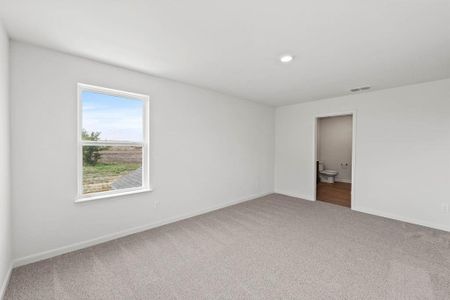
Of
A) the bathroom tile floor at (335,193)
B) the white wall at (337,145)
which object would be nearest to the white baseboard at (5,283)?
the bathroom tile floor at (335,193)

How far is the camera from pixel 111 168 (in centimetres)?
279

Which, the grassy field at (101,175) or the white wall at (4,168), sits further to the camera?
the grassy field at (101,175)

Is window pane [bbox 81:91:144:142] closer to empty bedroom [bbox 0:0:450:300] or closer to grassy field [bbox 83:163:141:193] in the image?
empty bedroom [bbox 0:0:450:300]

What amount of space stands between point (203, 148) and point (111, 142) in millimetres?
1550

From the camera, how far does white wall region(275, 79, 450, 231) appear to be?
124 inches

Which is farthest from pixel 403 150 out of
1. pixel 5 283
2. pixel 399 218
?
pixel 5 283

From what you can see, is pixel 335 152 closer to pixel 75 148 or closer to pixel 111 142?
pixel 111 142

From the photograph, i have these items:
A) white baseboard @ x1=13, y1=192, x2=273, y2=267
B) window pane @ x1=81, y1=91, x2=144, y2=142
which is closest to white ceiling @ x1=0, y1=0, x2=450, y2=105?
window pane @ x1=81, y1=91, x2=144, y2=142

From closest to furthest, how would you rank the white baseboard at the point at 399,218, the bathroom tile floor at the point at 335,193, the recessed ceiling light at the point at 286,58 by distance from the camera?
the recessed ceiling light at the point at 286,58 → the white baseboard at the point at 399,218 → the bathroom tile floor at the point at 335,193

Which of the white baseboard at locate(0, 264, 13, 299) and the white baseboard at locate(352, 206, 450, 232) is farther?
the white baseboard at locate(352, 206, 450, 232)

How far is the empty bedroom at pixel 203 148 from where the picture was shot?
174cm

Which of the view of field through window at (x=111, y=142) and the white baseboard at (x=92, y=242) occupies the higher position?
the view of field through window at (x=111, y=142)

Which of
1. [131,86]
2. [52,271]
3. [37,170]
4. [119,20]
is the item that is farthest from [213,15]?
[52,271]

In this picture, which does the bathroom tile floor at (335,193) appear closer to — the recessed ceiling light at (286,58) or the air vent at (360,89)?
the air vent at (360,89)
